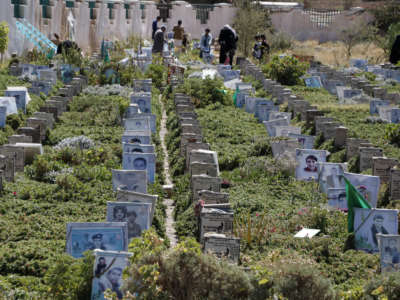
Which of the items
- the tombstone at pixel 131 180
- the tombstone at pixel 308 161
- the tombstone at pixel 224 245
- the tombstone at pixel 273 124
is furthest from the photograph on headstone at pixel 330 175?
the tombstone at pixel 273 124

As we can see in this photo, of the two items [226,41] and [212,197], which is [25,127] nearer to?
[212,197]

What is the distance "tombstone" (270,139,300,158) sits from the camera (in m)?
10.5

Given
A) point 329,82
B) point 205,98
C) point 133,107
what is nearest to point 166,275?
point 133,107

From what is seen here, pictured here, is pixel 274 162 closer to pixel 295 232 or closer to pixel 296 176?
pixel 296 176

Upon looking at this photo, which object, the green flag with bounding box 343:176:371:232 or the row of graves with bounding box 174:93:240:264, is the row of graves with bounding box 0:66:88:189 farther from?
the green flag with bounding box 343:176:371:232

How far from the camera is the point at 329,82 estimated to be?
2016cm

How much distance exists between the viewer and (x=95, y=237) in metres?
6.18

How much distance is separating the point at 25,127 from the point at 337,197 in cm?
526

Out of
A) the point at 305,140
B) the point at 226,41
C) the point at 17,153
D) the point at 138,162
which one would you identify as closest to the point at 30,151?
the point at 17,153

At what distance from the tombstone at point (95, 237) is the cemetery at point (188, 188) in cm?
1

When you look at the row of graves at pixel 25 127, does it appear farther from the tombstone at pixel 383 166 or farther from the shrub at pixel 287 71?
the shrub at pixel 287 71

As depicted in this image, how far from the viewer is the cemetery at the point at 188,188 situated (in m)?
5.25

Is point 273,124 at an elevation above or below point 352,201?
above

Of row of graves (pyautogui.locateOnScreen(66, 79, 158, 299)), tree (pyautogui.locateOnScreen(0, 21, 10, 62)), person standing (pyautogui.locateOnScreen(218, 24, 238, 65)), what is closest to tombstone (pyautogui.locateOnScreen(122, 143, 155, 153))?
row of graves (pyautogui.locateOnScreen(66, 79, 158, 299))
